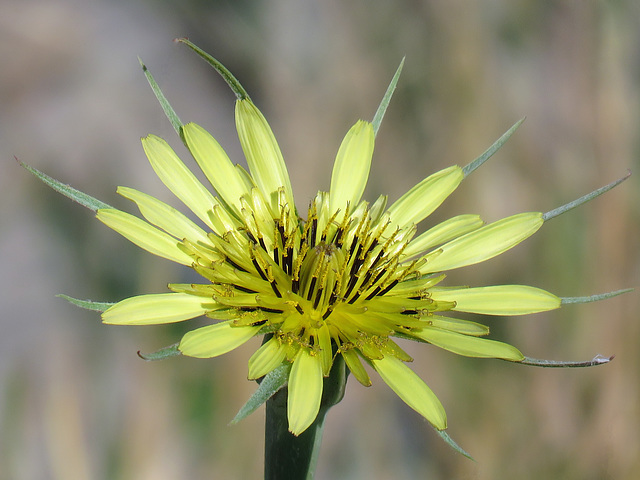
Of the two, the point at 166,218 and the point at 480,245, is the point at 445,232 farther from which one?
the point at 166,218

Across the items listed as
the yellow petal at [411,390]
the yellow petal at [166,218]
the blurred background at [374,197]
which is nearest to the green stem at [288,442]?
the yellow petal at [411,390]

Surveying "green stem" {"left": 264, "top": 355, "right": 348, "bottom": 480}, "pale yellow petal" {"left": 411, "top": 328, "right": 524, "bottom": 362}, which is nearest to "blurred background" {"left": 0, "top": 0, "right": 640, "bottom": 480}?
"green stem" {"left": 264, "top": 355, "right": 348, "bottom": 480}

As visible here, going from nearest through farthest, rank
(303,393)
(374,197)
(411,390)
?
1. (303,393)
2. (411,390)
3. (374,197)

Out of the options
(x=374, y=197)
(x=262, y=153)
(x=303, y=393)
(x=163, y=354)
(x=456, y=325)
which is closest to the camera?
(x=163, y=354)

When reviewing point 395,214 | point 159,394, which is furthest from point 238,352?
point 395,214

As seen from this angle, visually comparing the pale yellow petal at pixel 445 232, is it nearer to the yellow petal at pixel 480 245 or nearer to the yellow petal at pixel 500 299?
the yellow petal at pixel 480 245

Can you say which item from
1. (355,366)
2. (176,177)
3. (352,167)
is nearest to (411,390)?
(355,366)

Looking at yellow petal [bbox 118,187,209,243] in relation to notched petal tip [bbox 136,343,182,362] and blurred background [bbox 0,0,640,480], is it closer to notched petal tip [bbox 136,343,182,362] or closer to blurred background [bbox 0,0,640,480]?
notched petal tip [bbox 136,343,182,362]
